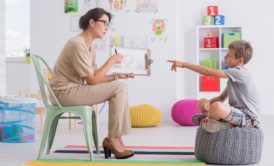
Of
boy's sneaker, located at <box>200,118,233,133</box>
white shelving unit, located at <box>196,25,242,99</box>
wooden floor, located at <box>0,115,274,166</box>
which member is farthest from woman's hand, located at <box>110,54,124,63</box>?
white shelving unit, located at <box>196,25,242,99</box>

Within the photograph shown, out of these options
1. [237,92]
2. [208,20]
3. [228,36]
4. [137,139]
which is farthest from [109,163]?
[208,20]

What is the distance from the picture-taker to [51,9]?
7211mm

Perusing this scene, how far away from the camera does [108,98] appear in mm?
3461

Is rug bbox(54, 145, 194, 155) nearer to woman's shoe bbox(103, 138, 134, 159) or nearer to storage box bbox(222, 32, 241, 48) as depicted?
woman's shoe bbox(103, 138, 134, 159)

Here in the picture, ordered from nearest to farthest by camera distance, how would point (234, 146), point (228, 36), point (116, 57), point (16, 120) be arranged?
point (234, 146), point (116, 57), point (16, 120), point (228, 36)

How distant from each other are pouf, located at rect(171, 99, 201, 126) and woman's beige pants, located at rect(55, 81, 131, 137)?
2.95m

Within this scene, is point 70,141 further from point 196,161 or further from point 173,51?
point 173,51

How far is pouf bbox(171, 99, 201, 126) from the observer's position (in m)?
6.33

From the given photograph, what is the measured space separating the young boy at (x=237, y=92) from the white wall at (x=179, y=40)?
3545mm

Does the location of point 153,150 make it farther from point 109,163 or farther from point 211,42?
point 211,42

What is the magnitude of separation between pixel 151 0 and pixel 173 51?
79 centimetres

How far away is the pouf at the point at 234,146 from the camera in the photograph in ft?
10.6

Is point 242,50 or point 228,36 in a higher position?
point 228,36

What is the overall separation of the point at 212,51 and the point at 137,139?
3.21 meters
